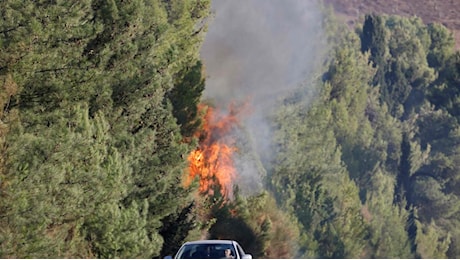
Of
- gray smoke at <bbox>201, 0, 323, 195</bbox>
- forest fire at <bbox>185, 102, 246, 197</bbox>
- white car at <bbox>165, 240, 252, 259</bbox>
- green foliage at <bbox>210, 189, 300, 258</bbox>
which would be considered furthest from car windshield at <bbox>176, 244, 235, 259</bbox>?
gray smoke at <bbox>201, 0, 323, 195</bbox>

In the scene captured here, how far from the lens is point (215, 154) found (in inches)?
3255

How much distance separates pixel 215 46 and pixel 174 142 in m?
36.5

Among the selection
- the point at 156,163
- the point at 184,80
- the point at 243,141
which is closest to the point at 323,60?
the point at 243,141

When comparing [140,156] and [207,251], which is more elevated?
[140,156]

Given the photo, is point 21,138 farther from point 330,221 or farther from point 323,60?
point 323,60

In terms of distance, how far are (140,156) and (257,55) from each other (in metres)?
48.9

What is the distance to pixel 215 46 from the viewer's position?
3519 inches

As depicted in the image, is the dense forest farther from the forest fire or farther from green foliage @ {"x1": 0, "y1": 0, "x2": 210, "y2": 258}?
the forest fire

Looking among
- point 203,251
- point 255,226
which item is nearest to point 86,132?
point 203,251

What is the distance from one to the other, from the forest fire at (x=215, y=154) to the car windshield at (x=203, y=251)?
3654 cm

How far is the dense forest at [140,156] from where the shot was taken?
36406mm

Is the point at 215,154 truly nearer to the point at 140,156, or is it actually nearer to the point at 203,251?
the point at 140,156

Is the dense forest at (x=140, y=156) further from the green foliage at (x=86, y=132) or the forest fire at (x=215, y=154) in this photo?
the forest fire at (x=215, y=154)

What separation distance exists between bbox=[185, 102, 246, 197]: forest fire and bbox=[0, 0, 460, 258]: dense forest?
1.62 ft
